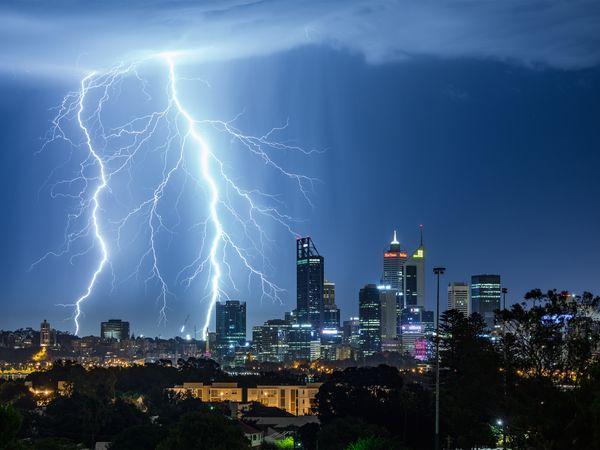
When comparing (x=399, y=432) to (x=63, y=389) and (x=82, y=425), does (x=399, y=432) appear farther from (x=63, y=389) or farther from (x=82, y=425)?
(x=63, y=389)

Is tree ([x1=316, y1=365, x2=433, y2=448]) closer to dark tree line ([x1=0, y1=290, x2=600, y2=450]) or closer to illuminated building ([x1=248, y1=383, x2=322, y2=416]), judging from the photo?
dark tree line ([x1=0, y1=290, x2=600, y2=450])

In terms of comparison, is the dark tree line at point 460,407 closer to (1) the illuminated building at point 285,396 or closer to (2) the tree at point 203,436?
(2) the tree at point 203,436

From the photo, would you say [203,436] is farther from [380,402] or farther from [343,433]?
[380,402]

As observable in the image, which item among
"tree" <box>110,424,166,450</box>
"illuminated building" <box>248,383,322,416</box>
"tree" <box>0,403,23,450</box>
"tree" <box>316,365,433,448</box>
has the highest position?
"tree" <box>0,403,23,450</box>

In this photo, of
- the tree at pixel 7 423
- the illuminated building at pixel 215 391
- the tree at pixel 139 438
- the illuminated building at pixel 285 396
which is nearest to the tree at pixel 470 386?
the tree at pixel 139 438

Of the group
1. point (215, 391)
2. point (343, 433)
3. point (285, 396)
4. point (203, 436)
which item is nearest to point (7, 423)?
point (203, 436)

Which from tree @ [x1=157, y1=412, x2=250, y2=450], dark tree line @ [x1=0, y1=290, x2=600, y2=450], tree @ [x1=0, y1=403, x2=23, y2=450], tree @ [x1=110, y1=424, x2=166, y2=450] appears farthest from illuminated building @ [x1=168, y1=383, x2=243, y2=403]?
tree @ [x1=0, y1=403, x2=23, y2=450]
